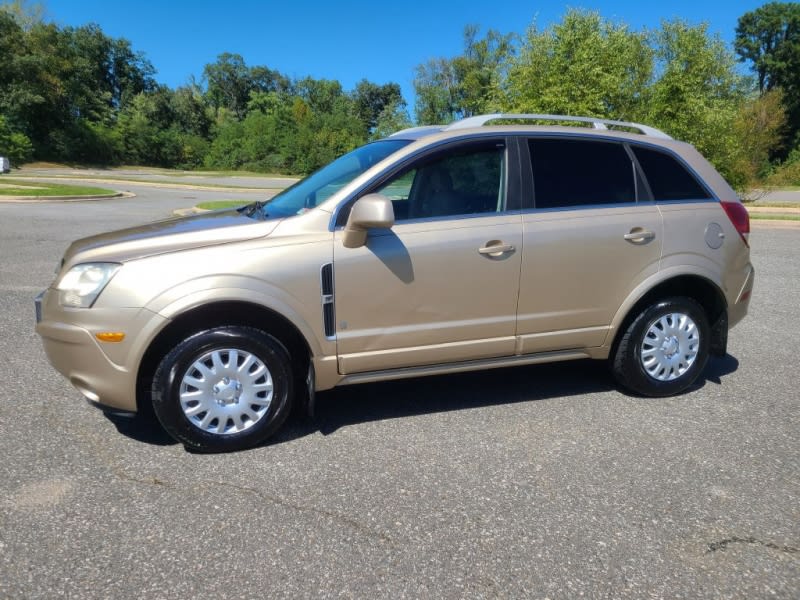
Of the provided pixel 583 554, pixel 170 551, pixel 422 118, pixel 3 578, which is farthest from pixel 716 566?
pixel 422 118

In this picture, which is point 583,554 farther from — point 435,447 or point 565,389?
point 565,389

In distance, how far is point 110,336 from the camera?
3.23 meters

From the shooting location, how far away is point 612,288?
4.13m

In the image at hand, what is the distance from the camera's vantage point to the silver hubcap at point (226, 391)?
3.35 m

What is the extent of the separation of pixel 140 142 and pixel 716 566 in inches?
2538

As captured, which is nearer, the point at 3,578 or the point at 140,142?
the point at 3,578

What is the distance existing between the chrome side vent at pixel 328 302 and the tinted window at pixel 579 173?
1450mm

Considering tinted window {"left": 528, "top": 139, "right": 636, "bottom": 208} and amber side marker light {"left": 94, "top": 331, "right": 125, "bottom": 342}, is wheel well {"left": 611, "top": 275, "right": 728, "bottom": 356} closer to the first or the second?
tinted window {"left": 528, "top": 139, "right": 636, "bottom": 208}

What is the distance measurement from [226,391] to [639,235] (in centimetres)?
279

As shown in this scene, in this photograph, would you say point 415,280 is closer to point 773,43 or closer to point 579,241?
point 579,241

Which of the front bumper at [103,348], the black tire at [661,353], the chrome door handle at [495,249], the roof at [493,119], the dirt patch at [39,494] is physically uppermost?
the roof at [493,119]

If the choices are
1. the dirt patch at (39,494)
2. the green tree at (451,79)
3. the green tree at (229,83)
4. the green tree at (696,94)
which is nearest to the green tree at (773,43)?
the green tree at (451,79)

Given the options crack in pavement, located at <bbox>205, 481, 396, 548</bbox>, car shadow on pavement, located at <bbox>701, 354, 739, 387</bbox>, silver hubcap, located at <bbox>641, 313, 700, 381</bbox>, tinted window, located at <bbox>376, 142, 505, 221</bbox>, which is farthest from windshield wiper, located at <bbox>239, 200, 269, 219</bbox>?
car shadow on pavement, located at <bbox>701, 354, 739, 387</bbox>

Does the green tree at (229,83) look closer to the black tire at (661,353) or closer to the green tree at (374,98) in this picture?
the green tree at (374,98)
